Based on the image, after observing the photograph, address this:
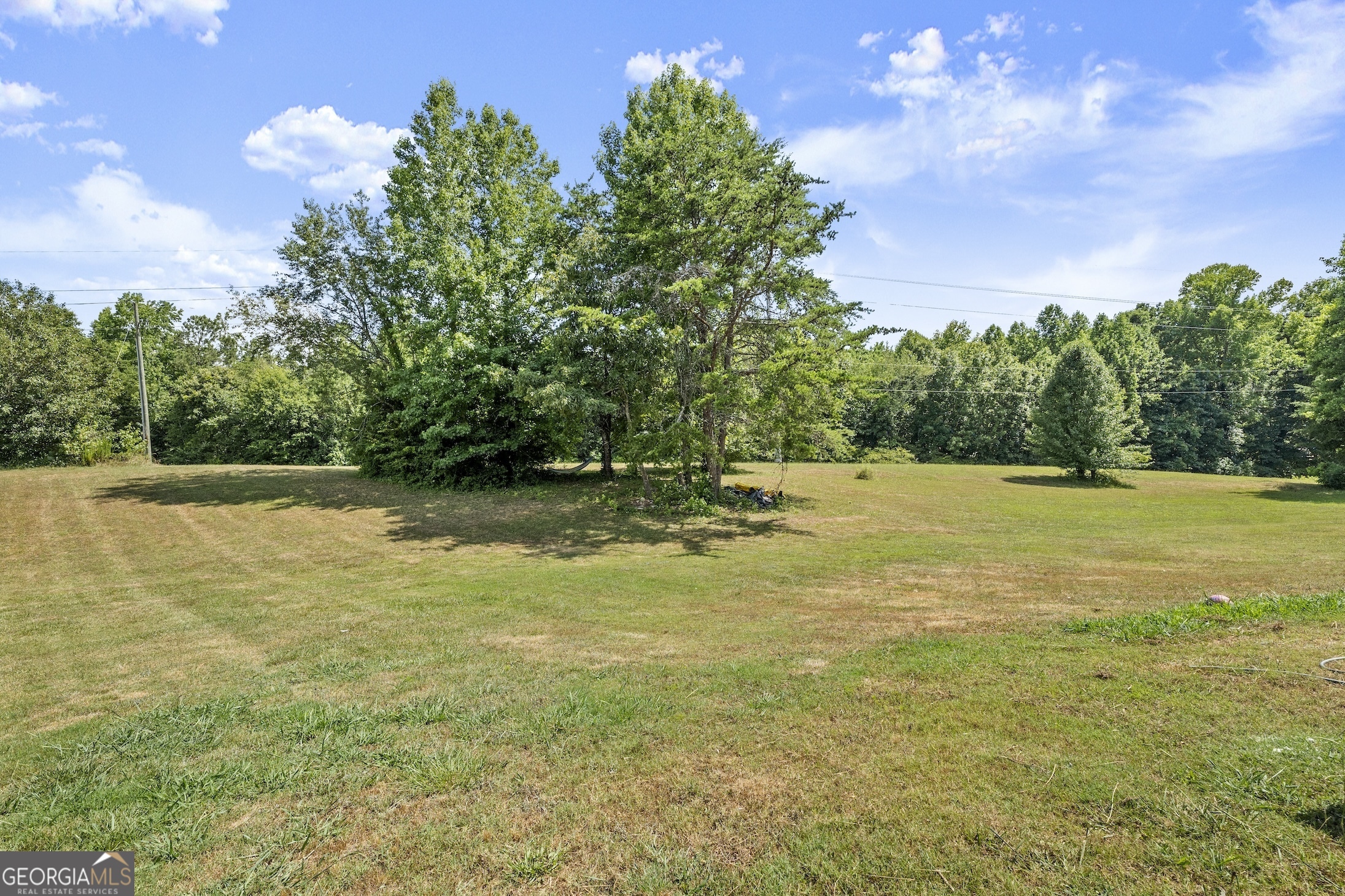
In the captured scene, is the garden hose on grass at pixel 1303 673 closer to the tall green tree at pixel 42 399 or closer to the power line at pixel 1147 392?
the tall green tree at pixel 42 399

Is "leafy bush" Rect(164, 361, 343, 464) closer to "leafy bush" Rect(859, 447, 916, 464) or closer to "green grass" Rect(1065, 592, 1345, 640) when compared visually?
"leafy bush" Rect(859, 447, 916, 464)

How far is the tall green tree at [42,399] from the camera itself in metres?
25.2

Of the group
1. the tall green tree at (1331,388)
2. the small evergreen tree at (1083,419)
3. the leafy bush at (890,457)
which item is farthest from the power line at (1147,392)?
the tall green tree at (1331,388)

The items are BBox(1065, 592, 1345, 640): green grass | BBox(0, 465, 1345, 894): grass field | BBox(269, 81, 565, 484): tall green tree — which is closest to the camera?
BBox(0, 465, 1345, 894): grass field

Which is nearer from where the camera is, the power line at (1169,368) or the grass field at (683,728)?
the grass field at (683,728)

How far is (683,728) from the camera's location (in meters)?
4.41

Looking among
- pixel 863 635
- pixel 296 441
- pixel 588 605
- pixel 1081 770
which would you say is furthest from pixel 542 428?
pixel 296 441

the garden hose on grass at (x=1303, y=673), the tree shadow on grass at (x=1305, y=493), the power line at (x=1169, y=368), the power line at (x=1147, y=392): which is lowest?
the tree shadow on grass at (x=1305, y=493)

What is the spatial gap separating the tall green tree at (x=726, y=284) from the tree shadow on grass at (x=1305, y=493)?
18740 millimetres

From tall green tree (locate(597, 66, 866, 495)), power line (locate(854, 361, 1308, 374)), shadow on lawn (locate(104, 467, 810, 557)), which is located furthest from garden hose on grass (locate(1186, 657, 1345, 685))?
power line (locate(854, 361, 1308, 374))

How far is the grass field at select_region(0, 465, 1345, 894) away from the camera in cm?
288

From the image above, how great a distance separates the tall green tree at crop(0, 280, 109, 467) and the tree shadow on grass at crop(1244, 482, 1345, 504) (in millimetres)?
49483

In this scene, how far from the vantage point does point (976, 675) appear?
5121mm

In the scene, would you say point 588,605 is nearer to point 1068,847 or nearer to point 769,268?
point 1068,847
